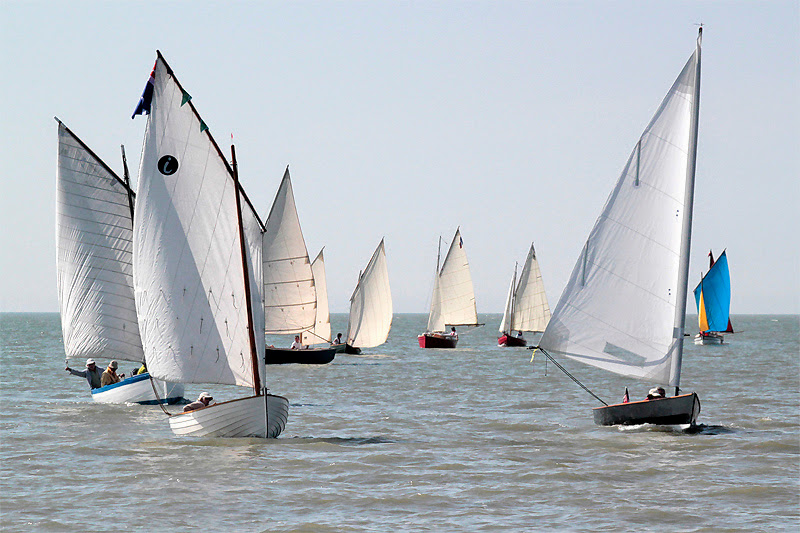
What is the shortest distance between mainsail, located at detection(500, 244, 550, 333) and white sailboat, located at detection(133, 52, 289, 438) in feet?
237

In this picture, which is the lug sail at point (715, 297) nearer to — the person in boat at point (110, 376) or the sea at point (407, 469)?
the sea at point (407, 469)

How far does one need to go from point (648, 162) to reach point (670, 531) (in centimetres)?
1201

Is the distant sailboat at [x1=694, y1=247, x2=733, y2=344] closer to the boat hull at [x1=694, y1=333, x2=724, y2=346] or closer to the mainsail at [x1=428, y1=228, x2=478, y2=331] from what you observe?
the boat hull at [x1=694, y1=333, x2=724, y2=346]

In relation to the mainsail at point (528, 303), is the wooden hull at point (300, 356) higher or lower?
lower

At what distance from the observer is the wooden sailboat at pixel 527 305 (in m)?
97.2

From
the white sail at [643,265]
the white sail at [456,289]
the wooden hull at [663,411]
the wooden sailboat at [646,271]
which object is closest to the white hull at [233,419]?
the wooden sailboat at [646,271]

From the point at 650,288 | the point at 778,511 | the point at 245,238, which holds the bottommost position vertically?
the point at 778,511

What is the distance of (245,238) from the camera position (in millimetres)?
25875

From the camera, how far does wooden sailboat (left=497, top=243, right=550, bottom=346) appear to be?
9725 centimetres

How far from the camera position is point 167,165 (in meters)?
25.2

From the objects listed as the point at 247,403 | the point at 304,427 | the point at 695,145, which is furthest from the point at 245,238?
the point at 695,145

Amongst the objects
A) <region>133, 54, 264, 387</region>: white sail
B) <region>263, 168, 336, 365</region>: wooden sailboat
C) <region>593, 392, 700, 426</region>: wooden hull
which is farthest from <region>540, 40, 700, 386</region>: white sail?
<region>263, 168, 336, 365</region>: wooden sailboat

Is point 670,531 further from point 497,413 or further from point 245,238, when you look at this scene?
point 497,413

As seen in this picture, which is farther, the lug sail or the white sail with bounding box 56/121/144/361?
the lug sail
